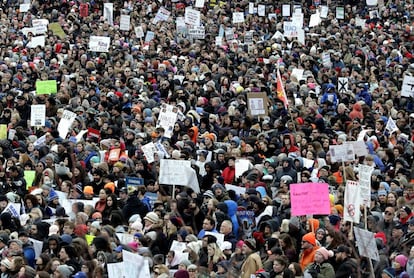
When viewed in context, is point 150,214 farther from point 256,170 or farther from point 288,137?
point 288,137

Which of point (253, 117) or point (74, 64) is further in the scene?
point (74, 64)

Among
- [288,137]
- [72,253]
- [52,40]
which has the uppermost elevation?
[52,40]

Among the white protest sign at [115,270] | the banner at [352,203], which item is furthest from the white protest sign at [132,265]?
the banner at [352,203]

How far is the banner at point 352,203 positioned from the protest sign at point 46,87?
11291 mm

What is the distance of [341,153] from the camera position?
17.9 meters

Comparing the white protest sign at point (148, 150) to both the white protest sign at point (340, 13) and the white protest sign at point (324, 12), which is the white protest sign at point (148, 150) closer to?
the white protest sign at point (324, 12)

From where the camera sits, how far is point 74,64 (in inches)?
1088

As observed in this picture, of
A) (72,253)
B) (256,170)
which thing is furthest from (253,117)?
(72,253)

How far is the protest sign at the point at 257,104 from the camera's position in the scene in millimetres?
22250

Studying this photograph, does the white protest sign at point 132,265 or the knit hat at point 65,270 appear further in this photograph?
the knit hat at point 65,270

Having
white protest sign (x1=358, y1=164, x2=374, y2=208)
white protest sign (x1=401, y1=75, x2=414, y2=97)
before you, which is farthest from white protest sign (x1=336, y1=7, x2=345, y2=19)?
white protest sign (x1=358, y1=164, x2=374, y2=208)

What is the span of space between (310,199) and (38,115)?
893 centimetres

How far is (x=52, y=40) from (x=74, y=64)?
3153 mm

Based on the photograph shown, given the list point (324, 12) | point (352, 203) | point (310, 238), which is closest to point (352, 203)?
point (352, 203)
